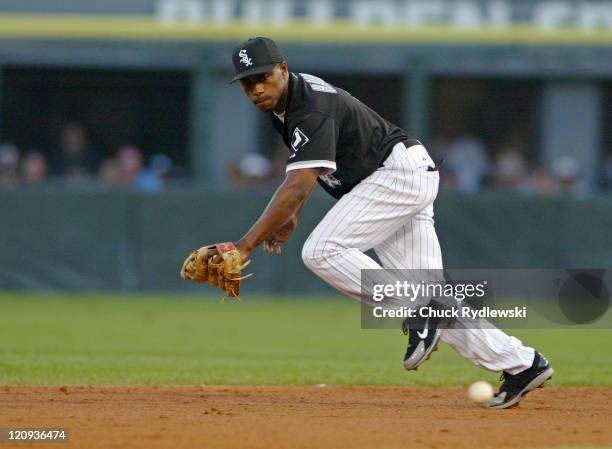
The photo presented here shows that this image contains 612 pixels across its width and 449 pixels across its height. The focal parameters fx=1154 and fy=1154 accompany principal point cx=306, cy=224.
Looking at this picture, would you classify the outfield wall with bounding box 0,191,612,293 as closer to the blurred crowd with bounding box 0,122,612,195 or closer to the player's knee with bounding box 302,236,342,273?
the blurred crowd with bounding box 0,122,612,195

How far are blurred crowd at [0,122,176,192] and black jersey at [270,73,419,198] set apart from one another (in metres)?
9.49

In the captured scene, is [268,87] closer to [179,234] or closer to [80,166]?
[179,234]

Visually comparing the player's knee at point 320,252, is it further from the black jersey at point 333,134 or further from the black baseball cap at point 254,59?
the black baseball cap at point 254,59

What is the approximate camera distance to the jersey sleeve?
5.78m

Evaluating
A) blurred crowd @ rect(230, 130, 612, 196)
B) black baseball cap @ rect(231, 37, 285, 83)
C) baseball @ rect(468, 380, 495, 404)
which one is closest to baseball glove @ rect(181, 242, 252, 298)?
black baseball cap @ rect(231, 37, 285, 83)

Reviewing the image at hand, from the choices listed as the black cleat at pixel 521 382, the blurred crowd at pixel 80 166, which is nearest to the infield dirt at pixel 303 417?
the black cleat at pixel 521 382

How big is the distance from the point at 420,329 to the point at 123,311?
783 centimetres

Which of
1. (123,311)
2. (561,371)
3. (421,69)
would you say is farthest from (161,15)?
(561,371)

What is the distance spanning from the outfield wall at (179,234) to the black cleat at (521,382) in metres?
8.71

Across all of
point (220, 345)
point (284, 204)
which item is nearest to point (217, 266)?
point (284, 204)

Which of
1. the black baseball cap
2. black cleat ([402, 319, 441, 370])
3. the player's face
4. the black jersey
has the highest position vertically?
the black baseball cap

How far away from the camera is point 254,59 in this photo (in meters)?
5.82

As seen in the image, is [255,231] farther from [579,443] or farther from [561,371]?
[561,371]

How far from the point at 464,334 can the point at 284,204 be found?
119 cm
